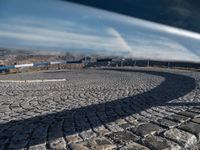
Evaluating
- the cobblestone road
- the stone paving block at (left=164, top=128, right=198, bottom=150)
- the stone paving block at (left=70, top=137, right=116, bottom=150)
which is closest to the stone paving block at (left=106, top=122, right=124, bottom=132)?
the cobblestone road

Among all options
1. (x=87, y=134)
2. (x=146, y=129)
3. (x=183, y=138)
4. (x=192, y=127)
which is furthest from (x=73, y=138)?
(x=192, y=127)

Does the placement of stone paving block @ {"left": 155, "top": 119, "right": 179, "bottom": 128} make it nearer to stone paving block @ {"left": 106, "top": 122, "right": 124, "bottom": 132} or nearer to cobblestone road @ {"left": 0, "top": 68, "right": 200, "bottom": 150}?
cobblestone road @ {"left": 0, "top": 68, "right": 200, "bottom": 150}

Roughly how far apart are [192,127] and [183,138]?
0.53 meters

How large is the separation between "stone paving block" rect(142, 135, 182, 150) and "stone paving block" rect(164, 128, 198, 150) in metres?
0.12

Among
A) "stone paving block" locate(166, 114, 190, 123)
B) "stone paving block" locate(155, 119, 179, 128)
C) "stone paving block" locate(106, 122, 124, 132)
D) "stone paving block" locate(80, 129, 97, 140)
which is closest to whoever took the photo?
"stone paving block" locate(80, 129, 97, 140)

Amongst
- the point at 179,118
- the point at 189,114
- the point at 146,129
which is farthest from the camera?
the point at 189,114

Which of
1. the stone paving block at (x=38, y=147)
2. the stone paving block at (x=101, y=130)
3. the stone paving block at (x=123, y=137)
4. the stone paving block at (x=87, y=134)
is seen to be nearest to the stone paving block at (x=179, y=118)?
the stone paving block at (x=123, y=137)

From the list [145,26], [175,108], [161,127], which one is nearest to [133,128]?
[161,127]

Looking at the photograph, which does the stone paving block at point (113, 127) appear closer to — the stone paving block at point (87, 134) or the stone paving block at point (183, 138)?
the stone paving block at point (87, 134)

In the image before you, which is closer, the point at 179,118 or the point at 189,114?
the point at 179,118

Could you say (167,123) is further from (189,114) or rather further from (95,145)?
(95,145)

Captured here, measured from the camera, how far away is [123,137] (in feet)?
10.8

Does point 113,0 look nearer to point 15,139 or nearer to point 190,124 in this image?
point 15,139

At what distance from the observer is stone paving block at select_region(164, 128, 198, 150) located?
124 inches
